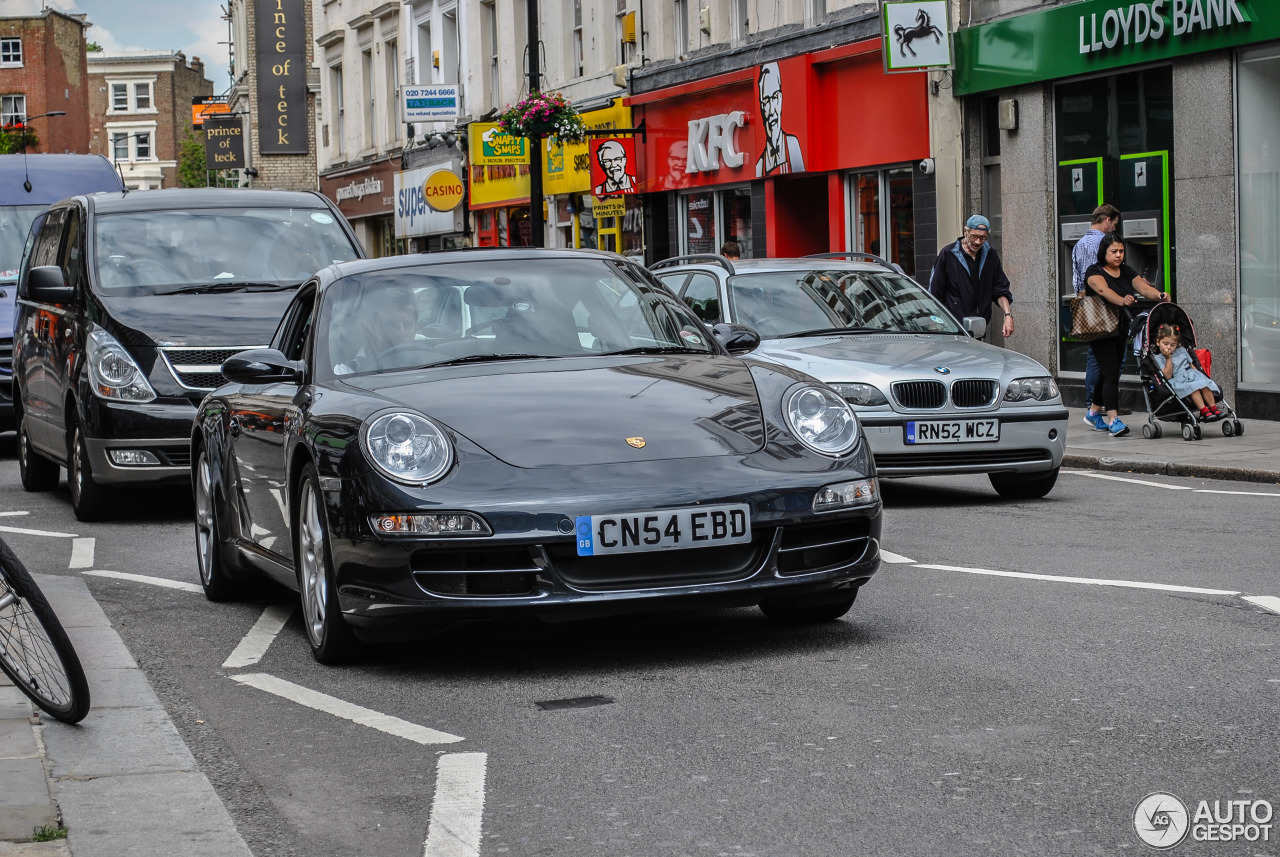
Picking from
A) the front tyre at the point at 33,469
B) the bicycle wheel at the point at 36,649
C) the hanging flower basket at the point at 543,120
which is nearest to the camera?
the bicycle wheel at the point at 36,649

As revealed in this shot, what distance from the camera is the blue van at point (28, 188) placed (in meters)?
17.2

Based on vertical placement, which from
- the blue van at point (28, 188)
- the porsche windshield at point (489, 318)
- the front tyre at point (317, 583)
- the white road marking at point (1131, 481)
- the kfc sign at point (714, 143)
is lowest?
the white road marking at point (1131, 481)

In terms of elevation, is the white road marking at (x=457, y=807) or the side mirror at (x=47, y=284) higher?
the side mirror at (x=47, y=284)

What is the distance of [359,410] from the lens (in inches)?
240

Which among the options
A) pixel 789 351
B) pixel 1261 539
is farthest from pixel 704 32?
pixel 1261 539

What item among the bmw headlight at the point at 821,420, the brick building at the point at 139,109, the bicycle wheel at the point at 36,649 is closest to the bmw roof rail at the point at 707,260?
the bmw headlight at the point at 821,420

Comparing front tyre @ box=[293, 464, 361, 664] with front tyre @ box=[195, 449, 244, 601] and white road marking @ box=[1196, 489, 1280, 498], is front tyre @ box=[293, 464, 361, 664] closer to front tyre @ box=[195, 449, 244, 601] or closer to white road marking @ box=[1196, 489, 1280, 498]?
front tyre @ box=[195, 449, 244, 601]

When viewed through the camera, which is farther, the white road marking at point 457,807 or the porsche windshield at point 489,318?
the porsche windshield at point 489,318

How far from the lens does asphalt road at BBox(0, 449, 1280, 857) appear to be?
4.17 m

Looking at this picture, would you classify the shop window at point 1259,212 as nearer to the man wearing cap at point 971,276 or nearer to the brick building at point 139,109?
the man wearing cap at point 971,276

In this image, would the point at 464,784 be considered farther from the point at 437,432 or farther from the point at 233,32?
the point at 233,32

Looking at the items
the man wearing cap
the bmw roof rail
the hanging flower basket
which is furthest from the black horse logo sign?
the bmw roof rail

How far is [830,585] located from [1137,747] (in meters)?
1.64

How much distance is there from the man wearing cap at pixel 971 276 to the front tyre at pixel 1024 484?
15.8ft
